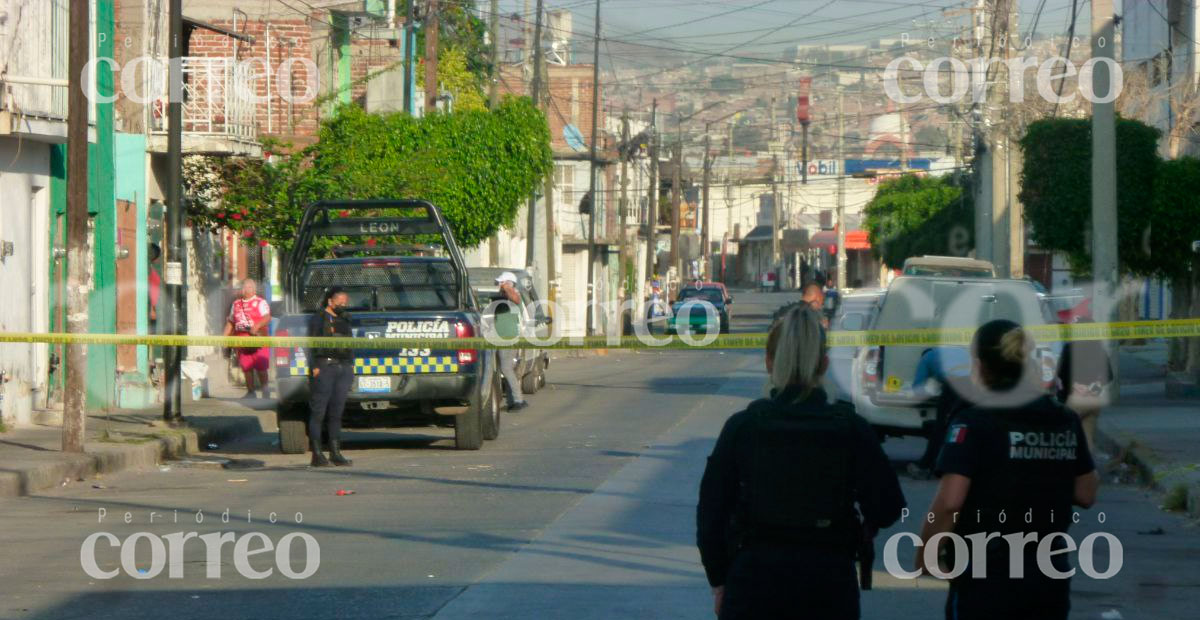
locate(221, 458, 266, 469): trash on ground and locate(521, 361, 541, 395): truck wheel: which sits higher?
locate(521, 361, 541, 395): truck wheel

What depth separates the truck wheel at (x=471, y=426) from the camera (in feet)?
53.5

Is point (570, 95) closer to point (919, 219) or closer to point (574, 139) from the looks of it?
point (574, 139)

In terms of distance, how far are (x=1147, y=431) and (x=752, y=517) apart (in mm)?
13100

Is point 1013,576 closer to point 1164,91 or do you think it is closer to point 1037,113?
point 1164,91

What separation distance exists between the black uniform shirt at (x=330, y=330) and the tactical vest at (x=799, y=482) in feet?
34.2

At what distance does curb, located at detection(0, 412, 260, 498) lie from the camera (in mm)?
13258

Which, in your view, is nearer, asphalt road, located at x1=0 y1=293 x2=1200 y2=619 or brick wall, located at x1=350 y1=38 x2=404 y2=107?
asphalt road, located at x1=0 y1=293 x2=1200 y2=619

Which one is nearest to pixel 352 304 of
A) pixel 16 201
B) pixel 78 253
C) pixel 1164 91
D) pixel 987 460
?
pixel 78 253

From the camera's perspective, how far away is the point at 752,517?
16.0 ft

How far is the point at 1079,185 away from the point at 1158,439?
8743mm

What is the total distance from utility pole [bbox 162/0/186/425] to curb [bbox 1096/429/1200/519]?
10.2 m

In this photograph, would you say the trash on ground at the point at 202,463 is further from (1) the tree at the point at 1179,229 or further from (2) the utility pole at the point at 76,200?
(1) the tree at the point at 1179,229

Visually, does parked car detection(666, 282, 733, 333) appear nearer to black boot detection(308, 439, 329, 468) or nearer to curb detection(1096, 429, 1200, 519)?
curb detection(1096, 429, 1200, 519)

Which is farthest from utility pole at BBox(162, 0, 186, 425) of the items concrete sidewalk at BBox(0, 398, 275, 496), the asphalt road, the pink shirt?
the pink shirt
